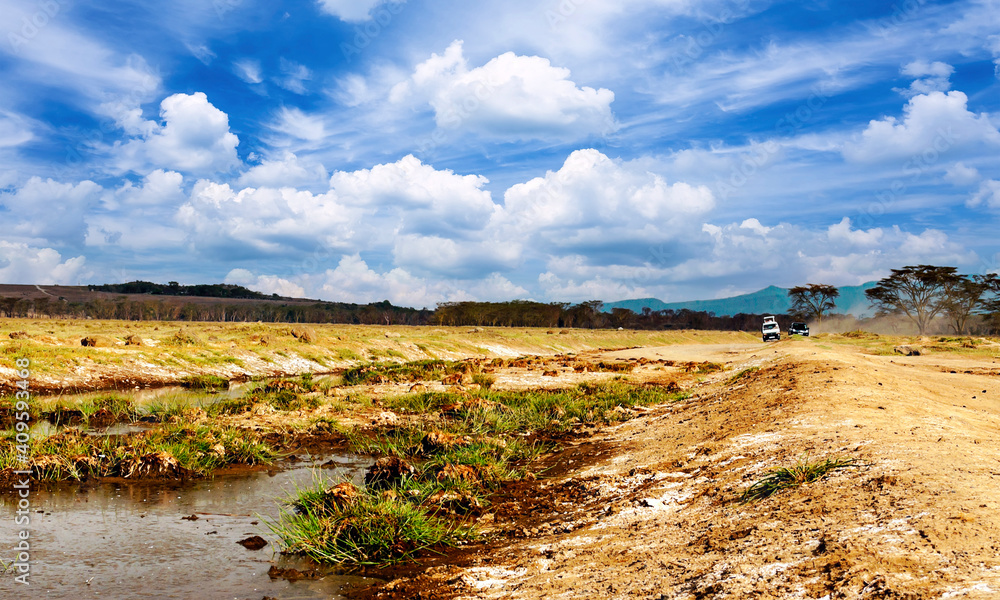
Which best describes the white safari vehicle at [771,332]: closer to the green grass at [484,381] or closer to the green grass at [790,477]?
the green grass at [484,381]

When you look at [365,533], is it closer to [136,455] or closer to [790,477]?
[790,477]

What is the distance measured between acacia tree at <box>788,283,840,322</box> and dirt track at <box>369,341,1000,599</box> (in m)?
78.8

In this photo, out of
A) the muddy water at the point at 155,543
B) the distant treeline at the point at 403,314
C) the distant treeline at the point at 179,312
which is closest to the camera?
the muddy water at the point at 155,543

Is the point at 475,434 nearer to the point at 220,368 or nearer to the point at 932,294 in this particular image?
the point at 220,368

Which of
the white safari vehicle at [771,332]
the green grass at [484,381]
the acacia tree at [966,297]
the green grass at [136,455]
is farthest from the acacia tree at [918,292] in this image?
the green grass at [136,455]

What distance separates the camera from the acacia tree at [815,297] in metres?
78.9

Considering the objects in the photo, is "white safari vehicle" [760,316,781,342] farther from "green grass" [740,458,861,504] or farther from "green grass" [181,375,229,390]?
"green grass" [740,458,861,504]

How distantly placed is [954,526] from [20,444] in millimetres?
11408

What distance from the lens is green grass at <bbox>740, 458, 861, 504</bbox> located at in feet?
18.0

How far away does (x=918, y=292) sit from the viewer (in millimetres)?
67500

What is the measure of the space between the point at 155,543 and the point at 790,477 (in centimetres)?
656

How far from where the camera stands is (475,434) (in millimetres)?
11352

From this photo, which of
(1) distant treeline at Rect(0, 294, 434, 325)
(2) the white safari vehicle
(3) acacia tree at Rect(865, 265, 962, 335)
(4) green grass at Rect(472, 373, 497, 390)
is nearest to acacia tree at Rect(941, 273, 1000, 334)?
(3) acacia tree at Rect(865, 265, 962, 335)

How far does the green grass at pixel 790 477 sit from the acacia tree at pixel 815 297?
83956 millimetres
